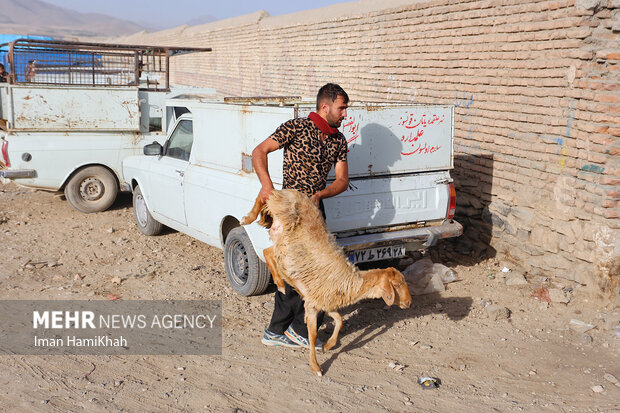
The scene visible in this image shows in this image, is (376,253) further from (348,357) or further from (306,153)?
(306,153)

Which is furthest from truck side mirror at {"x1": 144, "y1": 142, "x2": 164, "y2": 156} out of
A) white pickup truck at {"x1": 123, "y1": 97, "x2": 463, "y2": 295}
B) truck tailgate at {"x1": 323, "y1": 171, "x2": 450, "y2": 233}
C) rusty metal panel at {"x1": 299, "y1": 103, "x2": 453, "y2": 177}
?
truck tailgate at {"x1": 323, "y1": 171, "x2": 450, "y2": 233}

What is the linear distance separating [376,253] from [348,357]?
3.68ft

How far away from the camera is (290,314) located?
4.85 meters

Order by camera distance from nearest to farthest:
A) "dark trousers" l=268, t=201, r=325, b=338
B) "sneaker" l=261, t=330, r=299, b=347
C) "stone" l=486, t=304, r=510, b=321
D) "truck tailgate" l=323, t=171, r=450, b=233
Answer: "dark trousers" l=268, t=201, r=325, b=338 → "sneaker" l=261, t=330, r=299, b=347 → "truck tailgate" l=323, t=171, r=450, b=233 → "stone" l=486, t=304, r=510, b=321

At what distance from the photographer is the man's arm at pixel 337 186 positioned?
4.33 metres

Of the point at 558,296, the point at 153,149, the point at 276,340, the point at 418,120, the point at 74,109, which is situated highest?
the point at 74,109

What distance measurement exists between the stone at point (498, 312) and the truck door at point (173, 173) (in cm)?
334

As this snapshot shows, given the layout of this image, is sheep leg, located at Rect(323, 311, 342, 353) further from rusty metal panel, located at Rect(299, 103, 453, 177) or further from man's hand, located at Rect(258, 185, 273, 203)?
rusty metal panel, located at Rect(299, 103, 453, 177)

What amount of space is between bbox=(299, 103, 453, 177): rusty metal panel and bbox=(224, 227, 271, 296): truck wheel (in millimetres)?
1196

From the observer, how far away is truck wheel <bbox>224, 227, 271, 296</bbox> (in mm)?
5676

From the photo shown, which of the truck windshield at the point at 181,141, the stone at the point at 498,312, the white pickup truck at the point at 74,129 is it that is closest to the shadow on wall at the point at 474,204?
the stone at the point at 498,312

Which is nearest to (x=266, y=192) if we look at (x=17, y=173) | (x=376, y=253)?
(x=376, y=253)

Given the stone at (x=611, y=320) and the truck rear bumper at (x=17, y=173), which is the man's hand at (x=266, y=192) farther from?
the truck rear bumper at (x=17, y=173)

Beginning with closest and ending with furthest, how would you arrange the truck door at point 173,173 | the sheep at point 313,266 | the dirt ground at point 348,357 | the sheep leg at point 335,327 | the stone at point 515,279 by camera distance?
the dirt ground at point 348,357 → the sheep at point 313,266 → the sheep leg at point 335,327 → the stone at point 515,279 → the truck door at point 173,173
